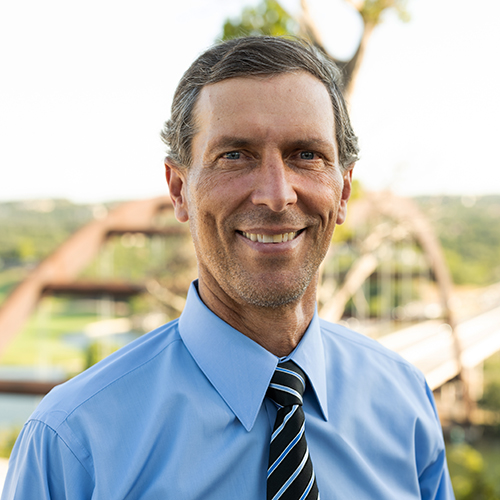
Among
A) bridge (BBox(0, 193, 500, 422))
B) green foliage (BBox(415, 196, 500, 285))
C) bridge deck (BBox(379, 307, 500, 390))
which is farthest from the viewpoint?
green foliage (BBox(415, 196, 500, 285))

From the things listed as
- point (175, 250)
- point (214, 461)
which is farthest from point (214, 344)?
point (175, 250)

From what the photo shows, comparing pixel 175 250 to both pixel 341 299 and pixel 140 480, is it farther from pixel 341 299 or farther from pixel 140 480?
pixel 140 480

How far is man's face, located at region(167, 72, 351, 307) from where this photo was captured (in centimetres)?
123

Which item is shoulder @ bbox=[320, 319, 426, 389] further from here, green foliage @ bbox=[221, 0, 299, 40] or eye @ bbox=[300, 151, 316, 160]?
green foliage @ bbox=[221, 0, 299, 40]

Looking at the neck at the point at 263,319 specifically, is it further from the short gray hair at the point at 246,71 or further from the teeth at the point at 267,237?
the short gray hair at the point at 246,71

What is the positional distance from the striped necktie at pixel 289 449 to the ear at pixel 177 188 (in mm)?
544

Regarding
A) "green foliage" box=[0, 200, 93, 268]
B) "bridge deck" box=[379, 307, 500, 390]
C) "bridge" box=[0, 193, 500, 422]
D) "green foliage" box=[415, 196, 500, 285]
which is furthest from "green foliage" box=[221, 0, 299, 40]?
"green foliage" box=[415, 196, 500, 285]

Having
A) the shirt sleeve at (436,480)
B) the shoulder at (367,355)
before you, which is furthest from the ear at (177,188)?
the shirt sleeve at (436,480)

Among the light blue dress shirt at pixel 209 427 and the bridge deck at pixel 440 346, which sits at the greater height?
the light blue dress shirt at pixel 209 427

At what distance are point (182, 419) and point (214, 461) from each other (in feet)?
0.42

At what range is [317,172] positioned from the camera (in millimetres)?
1318

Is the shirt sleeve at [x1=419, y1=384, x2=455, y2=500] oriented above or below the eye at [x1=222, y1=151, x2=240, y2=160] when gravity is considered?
below

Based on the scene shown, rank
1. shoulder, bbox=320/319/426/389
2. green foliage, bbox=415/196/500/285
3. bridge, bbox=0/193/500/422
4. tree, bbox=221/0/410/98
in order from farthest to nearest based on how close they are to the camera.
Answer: green foliage, bbox=415/196/500/285 → bridge, bbox=0/193/500/422 → tree, bbox=221/0/410/98 → shoulder, bbox=320/319/426/389

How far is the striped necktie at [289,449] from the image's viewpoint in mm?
1179
